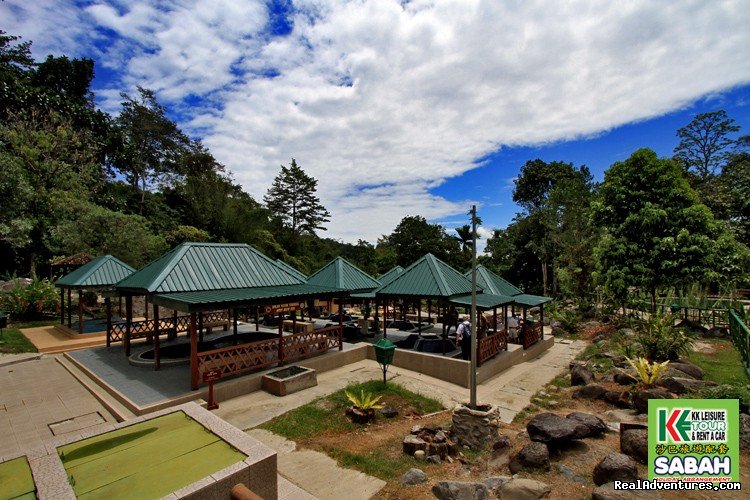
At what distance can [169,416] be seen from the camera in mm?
5684

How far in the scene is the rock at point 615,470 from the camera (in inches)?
209

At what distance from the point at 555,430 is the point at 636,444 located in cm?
122

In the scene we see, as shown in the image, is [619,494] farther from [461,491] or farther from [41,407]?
[41,407]

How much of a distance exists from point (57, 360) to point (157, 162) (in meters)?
35.6

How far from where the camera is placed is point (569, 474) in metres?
5.91

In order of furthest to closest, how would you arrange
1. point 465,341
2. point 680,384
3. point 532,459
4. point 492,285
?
point 492,285
point 465,341
point 680,384
point 532,459

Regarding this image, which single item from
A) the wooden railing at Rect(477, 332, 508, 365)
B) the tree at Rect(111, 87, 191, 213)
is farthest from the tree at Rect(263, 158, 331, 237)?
the wooden railing at Rect(477, 332, 508, 365)

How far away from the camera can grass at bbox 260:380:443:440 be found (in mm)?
8391

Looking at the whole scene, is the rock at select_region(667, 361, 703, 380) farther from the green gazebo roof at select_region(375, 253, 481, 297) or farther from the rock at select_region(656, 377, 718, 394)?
the green gazebo roof at select_region(375, 253, 481, 297)

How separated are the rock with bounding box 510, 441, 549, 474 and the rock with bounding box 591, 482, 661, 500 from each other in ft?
3.35

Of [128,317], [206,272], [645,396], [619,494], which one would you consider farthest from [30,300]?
[645,396]

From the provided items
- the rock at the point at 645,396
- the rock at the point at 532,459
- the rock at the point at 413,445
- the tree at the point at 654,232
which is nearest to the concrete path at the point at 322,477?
the rock at the point at 413,445

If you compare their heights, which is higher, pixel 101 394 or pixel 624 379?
pixel 624 379

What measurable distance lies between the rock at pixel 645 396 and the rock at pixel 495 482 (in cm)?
489
